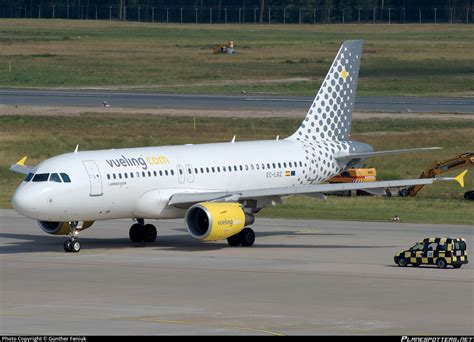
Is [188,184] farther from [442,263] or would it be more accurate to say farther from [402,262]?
[442,263]

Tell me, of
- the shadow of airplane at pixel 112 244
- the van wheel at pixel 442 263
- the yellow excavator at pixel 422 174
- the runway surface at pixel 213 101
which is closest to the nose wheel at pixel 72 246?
the shadow of airplane at pixel 112 244

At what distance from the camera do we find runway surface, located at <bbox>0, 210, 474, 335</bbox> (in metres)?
32.9

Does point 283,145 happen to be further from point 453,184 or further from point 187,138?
point 187,138

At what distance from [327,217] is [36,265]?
2036 cm

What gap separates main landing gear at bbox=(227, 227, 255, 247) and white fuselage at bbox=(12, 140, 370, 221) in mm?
2412

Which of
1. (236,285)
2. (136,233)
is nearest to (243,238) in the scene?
(136,233)

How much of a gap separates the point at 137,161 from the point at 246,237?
17.8 ft

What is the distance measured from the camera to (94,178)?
159 ft

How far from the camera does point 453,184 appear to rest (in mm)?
73000

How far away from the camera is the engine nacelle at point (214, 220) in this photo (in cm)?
4872

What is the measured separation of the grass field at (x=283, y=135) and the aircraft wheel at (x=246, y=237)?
1121cm

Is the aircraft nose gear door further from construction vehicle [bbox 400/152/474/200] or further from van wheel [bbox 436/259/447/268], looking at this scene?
construction vehicle [bbox 400/152/474/200]

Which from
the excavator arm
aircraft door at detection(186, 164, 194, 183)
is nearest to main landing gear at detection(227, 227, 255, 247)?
aircraft door at detection(186, 164, 194, 183)

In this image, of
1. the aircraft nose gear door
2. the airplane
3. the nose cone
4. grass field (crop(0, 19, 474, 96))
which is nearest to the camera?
the nose cone
